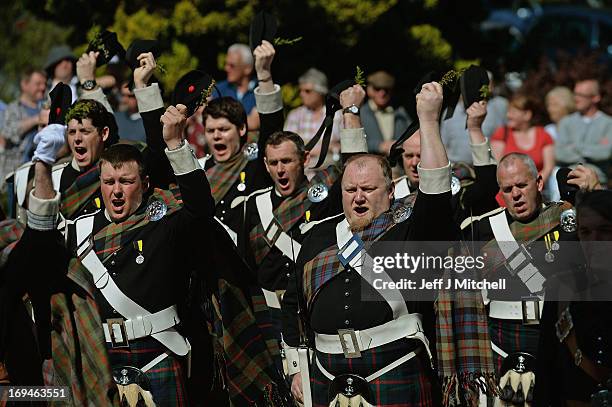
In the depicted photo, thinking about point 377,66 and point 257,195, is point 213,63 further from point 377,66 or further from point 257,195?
point 257,195

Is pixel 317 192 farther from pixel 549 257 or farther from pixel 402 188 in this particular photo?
pixel 549 257

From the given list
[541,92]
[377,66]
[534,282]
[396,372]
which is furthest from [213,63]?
[396,372]

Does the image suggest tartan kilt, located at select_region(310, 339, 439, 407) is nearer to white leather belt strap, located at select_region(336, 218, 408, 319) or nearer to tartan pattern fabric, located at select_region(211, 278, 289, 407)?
white leather belt strap, located at select_region(336, 218, 408, 319)

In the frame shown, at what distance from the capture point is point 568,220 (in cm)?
774

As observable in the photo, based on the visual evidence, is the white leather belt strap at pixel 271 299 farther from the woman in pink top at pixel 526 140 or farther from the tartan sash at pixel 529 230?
the woman in pink top at pixel 526 140

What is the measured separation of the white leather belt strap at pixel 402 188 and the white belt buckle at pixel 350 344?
1.92 meters

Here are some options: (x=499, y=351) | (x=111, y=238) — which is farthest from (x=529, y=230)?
(x=111, y=238)

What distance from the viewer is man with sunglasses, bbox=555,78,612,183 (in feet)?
40.1

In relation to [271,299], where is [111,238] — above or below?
above

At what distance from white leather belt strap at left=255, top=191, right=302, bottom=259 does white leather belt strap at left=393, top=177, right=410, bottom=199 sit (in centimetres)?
74

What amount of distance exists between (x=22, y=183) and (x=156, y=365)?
2437 millimetres

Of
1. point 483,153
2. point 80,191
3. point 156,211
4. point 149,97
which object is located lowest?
point 156,211

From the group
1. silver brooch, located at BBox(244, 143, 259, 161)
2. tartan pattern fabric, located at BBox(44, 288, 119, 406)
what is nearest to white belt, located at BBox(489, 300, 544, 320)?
silver brooch, located at BBox(244, 143, 259, 161)

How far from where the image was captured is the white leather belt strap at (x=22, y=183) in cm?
916
